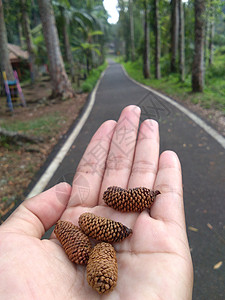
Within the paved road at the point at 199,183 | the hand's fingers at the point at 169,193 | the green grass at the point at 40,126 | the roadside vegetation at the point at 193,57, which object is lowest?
the paved road at the point at 199,183

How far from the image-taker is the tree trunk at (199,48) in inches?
336

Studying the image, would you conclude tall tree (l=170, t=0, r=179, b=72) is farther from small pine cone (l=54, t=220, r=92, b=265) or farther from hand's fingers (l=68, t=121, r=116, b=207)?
small pine cone (l=54, t=220, r=92, b=265)

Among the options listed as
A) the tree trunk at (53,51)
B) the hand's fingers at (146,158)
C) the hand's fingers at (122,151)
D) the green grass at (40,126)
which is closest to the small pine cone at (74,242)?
the hand's fingers at (122,151)

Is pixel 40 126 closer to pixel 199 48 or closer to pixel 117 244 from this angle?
pixel 117 244

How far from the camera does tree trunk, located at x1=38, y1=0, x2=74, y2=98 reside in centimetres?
1001

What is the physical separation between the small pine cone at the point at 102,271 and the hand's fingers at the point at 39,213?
0.63 metres

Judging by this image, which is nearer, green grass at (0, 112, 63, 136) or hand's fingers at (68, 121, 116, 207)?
hand's fingers at (68, 121, 116, 207)

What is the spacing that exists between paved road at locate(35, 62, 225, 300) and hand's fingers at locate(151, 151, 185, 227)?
0.75 metres

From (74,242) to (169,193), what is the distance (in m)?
0.94

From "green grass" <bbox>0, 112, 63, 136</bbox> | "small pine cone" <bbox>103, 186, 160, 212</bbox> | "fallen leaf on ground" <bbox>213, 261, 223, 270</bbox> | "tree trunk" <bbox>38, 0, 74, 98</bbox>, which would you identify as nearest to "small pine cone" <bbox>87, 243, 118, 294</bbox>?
"small pine cone" <bbox>103, 186, 160, 212</bbox>

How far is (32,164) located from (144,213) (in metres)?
3.05

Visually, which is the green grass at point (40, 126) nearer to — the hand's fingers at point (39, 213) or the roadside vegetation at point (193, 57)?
the hand's fingers at point (39, 213)

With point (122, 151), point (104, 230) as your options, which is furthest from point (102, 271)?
point (122, 151)

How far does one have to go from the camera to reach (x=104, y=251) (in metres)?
1.66
